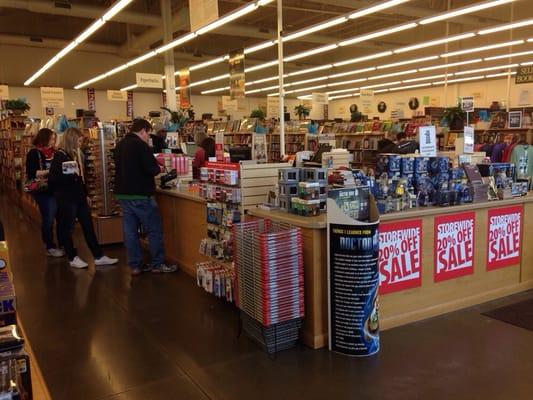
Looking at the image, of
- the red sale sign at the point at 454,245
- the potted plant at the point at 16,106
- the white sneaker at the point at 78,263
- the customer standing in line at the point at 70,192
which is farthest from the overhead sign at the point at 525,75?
the potted plant at the point at 16,106

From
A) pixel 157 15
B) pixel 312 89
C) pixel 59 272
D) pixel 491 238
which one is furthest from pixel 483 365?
pixel 312 89

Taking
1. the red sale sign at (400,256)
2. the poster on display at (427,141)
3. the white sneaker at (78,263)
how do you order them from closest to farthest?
the red sale sign at (400,256), the poster on display at (427,141), the white sneaker at (78,263)

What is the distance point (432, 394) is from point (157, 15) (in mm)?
13416

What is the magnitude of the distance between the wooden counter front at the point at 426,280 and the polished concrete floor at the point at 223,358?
107 millimetres

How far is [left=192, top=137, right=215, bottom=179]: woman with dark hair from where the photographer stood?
672 centimetres

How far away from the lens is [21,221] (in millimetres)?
9016

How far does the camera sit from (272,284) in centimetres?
324

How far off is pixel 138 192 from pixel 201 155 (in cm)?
220

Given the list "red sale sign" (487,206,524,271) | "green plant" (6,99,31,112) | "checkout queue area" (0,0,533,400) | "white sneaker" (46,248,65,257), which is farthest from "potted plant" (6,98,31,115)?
"red sale sign" (487,206,524,271)

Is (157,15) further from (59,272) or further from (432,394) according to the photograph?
(432,394)

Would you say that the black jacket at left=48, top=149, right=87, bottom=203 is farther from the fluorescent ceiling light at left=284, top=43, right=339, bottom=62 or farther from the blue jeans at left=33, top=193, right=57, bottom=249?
the fluorescent ceiling light at left=284, top=43, right=339, bottom=62

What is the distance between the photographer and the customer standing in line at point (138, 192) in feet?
16.4

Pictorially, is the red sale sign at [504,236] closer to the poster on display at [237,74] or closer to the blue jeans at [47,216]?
the blue jeans at [47,216]

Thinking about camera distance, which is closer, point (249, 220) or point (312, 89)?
point (249, 220)
